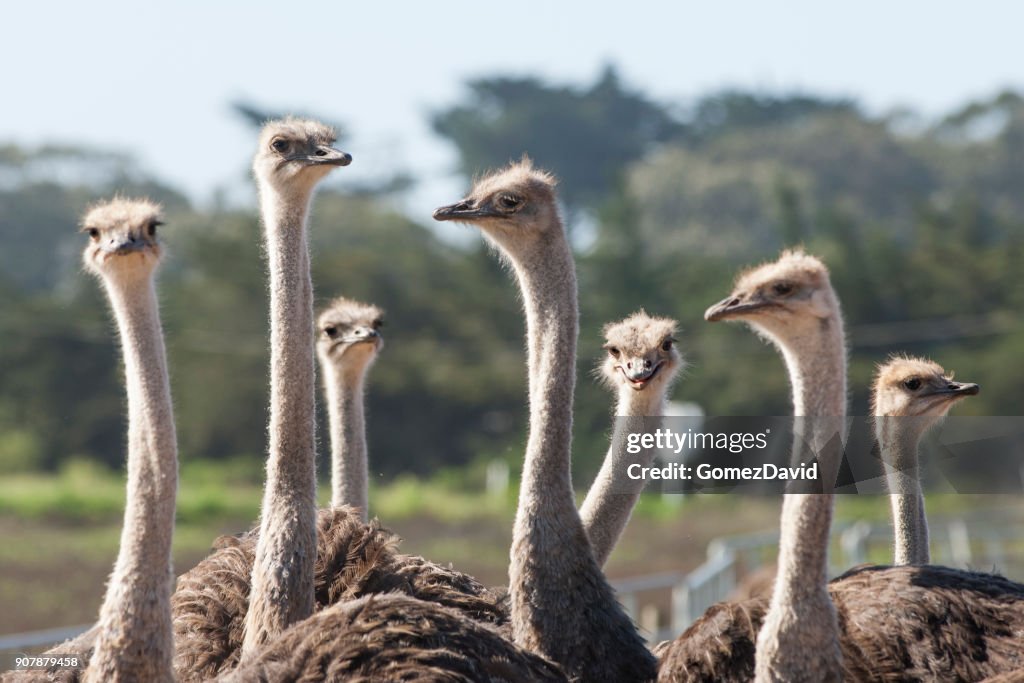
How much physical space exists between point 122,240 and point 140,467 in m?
0.65

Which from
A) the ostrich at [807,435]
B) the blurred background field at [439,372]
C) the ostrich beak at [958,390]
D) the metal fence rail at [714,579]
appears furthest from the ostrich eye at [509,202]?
the blurred background field at [439,372]

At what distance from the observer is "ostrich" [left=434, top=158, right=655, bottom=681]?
518 centimetres

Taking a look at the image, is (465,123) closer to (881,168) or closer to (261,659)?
(881,168)

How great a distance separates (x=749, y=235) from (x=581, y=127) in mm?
17290

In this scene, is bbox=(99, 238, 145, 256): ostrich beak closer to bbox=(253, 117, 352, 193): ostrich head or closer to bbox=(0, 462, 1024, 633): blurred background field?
bbox=(253, 117, 352, 193): ostrich head

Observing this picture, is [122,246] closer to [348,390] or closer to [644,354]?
[644,354]

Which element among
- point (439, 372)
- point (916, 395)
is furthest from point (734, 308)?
point (439, 372)

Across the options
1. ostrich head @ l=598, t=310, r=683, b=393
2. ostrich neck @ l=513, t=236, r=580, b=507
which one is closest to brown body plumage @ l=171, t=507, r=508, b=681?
ostrich neck @ l=513, t=236, r=580, b=507

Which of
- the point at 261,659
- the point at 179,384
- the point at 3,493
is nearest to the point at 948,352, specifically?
the point at 179,384

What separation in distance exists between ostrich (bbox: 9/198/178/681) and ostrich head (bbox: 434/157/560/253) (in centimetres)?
105

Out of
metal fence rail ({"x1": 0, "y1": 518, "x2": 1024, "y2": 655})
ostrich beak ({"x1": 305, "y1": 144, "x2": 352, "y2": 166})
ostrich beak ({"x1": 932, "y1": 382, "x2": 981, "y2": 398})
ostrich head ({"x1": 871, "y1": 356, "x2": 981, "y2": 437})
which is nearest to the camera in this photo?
A: ostrich beak ({"x1": 305, "y1": 144, "x2": 352, "y2": 166})

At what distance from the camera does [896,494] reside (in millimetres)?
6160

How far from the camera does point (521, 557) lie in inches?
208

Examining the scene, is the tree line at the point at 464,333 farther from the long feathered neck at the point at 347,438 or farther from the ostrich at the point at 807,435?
the ostrich at the point at 807,435
